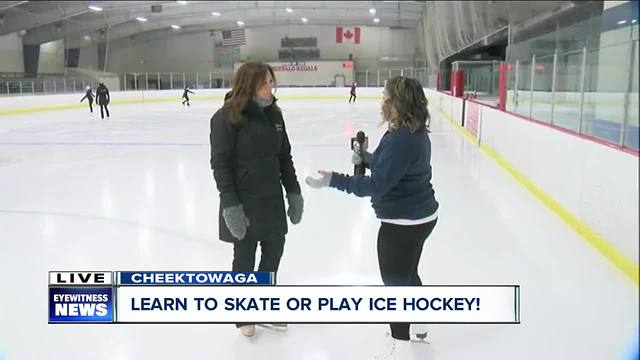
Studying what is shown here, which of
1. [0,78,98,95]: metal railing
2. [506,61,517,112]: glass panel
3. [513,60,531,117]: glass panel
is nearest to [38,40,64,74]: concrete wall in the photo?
[0,78,98,95]: metal railing

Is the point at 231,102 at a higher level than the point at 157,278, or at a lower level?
higher

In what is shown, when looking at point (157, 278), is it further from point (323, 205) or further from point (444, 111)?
point (444, 111)

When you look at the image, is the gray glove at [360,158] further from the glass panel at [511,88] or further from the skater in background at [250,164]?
the glass panel at [511,88]

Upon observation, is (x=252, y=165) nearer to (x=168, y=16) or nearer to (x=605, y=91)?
(x=605, y=91)

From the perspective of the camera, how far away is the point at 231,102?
2230 mm

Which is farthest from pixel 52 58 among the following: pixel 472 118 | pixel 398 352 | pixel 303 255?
pixel 398 352

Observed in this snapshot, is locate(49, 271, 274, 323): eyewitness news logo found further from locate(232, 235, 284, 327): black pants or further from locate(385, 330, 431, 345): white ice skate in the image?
locate(385, 330, 431, 345): white ice skate

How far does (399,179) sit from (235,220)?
2.33 feet

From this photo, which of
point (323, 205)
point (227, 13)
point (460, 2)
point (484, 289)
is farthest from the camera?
point (227, 13)

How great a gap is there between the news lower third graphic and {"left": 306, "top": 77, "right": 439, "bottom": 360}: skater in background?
37 centimetres

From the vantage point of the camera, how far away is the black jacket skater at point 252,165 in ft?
7.43

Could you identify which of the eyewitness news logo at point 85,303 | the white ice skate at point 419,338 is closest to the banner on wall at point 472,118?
the white ice skate at point 419,338

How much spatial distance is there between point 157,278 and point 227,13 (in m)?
32.8

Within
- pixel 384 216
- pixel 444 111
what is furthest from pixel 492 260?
pixel 444 111
